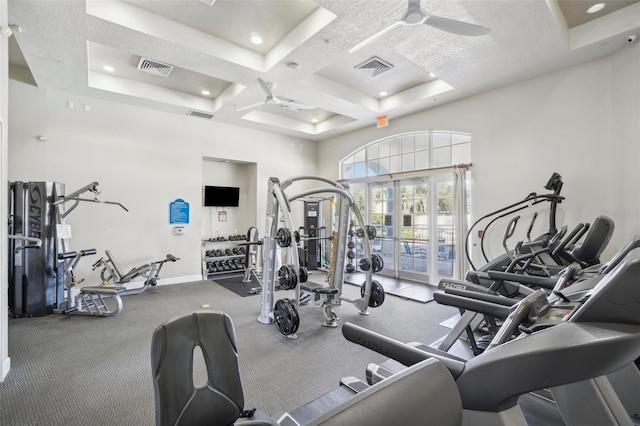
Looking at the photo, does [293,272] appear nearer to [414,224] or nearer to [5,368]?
[5,368]

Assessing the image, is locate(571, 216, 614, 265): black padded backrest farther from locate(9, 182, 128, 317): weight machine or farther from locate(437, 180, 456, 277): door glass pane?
locate(9, 182, 128, 317): weight machine

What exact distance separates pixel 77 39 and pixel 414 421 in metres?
4.86

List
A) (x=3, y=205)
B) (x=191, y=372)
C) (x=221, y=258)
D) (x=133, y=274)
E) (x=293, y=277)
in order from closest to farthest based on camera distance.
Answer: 1. (x=191, y=372)
2. (x=3, y=205)
3. (x=293, y=277)
4. (x=133, y=274)
5. (x=221, y=258)

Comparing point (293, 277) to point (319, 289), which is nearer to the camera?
point (293, 277)

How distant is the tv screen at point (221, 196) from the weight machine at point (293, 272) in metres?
3.52

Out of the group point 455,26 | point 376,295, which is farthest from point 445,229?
point 455,26

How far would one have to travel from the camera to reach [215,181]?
7688 millimetres

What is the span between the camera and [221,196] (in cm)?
746

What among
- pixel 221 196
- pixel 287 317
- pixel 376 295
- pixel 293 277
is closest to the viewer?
pixel 287 317

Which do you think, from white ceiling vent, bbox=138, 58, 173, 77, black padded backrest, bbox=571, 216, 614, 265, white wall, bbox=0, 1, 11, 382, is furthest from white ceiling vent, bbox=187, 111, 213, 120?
black padded backrest, bbox=571, 216, 614, 265

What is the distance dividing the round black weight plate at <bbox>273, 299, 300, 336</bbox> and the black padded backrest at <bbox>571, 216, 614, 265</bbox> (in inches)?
108

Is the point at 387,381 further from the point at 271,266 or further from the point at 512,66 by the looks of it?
the point at 512,66

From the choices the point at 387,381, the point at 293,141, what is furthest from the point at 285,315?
the point at 293,141

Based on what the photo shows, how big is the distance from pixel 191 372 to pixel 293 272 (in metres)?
2.20
